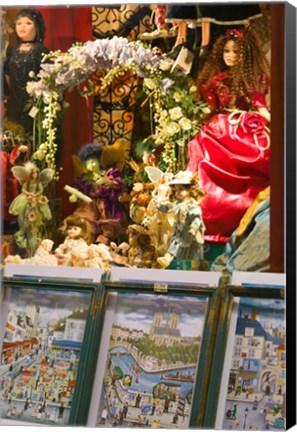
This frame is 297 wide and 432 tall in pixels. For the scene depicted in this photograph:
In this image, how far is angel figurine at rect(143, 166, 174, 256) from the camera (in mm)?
7098

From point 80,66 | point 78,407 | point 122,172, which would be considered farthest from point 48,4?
point 78,407

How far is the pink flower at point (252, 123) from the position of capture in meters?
6.98

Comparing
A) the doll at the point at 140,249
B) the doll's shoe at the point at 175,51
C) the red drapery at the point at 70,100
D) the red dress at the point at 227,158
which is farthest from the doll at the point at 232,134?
the red drapery at the point at 70,100

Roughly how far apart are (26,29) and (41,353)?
70.4 inches

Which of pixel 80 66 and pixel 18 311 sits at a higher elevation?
pixel 80 66

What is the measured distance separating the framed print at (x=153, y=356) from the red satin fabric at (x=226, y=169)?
0.38m

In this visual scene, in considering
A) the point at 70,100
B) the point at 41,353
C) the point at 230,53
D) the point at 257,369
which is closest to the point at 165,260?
the point at 257,369

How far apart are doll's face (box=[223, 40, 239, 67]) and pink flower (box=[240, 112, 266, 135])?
29 cm

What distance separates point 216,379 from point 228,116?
55.1 inches

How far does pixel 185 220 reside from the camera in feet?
23.2

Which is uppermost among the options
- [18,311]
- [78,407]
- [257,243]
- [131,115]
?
[131,115]

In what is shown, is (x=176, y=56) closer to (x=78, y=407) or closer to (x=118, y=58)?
(x=118, y=58)

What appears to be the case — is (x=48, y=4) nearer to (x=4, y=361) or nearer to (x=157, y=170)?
(x=157, y=170)

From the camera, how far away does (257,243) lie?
6949mm
